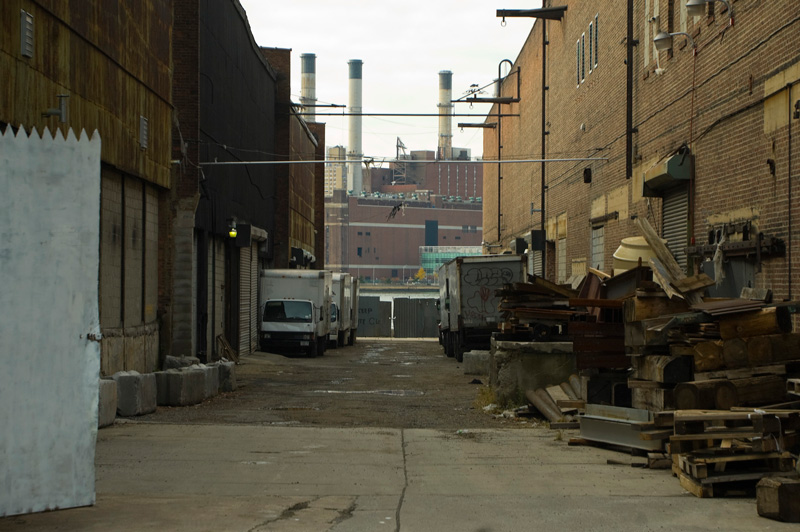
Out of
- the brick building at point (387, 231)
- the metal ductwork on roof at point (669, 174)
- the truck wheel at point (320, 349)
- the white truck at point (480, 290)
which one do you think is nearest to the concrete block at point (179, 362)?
the metal ductwork on roof at point (669, 174)

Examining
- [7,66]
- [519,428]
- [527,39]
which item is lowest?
[519,428]

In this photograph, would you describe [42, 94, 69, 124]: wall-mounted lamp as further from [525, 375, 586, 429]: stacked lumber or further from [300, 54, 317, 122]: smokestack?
[300, 54, 317, 122]: smokestack

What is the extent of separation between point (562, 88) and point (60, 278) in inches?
1235

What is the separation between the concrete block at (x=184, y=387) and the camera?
17.7 meters

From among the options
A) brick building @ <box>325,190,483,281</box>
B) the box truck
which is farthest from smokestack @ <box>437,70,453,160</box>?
the box truck

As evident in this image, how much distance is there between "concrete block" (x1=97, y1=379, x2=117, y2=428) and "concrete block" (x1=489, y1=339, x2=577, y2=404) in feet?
19.9

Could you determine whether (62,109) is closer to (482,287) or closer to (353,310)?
(482,287)

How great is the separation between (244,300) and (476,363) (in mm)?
12087

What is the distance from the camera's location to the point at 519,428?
14.4m

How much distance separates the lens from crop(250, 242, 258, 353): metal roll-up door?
37062 millimetres

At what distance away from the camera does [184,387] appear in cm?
1781

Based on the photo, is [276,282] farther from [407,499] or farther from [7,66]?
[407,499]

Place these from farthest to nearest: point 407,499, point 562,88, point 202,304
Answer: point 562,88, point 202,304, point 407,499

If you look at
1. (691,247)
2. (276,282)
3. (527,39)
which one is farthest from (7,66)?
(527,39)
